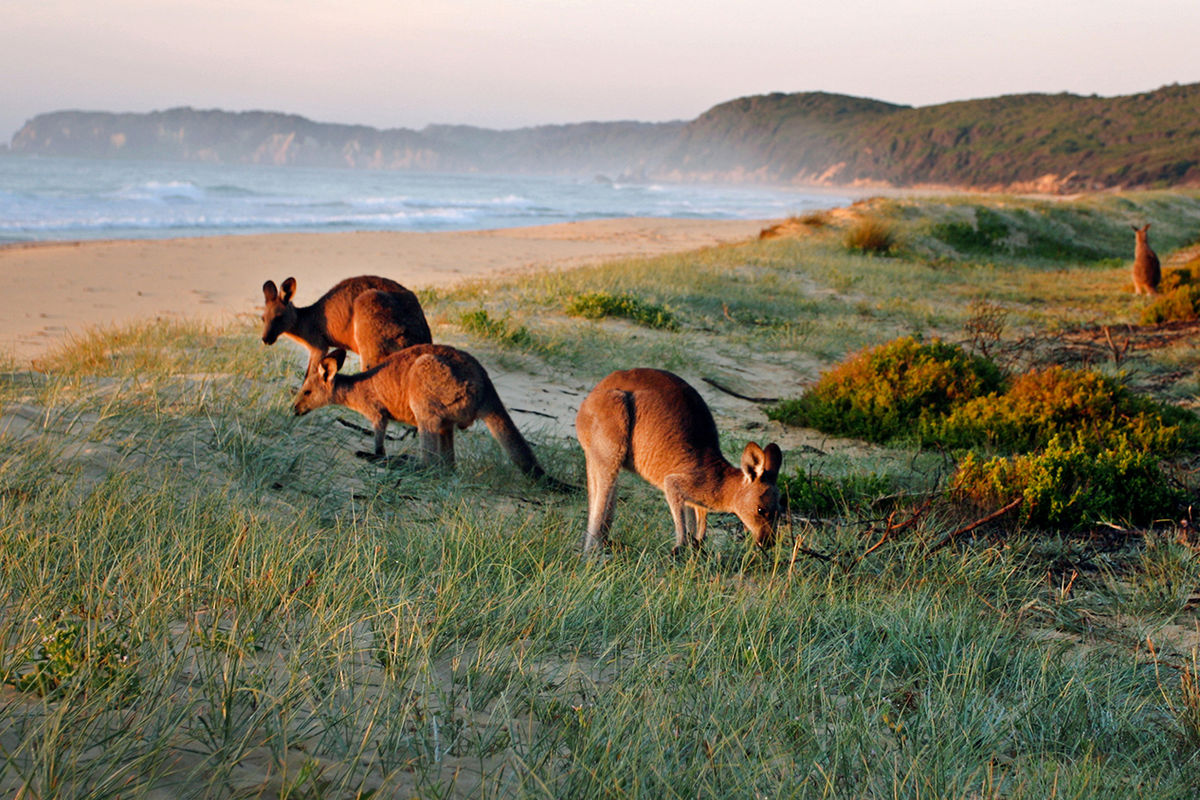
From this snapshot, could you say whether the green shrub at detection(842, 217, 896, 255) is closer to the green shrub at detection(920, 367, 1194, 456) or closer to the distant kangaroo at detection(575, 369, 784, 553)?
the green shrub at detection(920, 367, 1194, 456)

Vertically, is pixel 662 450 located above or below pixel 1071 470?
above

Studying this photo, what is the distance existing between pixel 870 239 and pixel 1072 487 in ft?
53.2

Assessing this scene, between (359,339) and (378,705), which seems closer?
(378,705)

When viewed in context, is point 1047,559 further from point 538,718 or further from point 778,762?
point 538,718

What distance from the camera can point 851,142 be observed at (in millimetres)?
133750

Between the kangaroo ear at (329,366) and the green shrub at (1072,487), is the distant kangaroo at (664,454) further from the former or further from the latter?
the kangaroo ear at (329,366)

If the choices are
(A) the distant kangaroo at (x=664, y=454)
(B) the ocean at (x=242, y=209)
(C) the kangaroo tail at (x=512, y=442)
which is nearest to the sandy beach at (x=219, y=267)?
(C) the kangaroo tail at (x=512, y=442)

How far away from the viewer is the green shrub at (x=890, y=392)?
7863 mm

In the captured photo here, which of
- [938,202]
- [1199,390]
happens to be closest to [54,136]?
[938,202]

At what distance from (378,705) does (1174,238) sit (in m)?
33.7

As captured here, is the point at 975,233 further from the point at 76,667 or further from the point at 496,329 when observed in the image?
the point at 76,667

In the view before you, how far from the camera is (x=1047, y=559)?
4.92 m

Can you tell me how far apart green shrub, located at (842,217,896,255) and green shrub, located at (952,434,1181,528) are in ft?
50.8

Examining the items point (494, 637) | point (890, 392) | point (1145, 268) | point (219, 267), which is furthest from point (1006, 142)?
point (494, 637)
